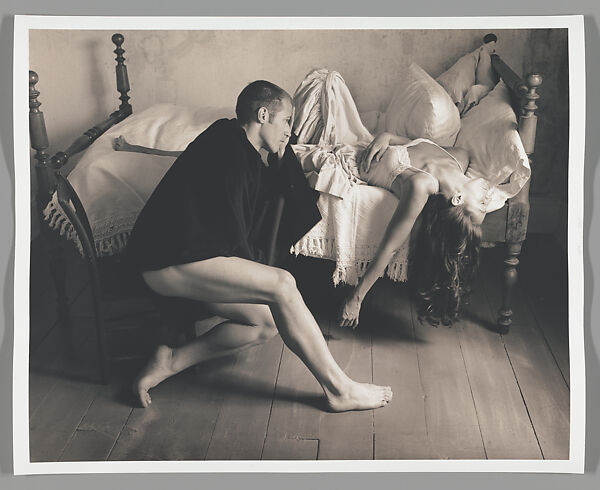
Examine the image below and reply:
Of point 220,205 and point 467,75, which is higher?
point 467,75

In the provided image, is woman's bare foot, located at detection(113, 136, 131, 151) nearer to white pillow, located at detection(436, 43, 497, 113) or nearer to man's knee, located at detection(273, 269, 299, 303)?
man's knee, located at detection(273, 269, 299, 303)

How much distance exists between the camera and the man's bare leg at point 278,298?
2137 millimetres

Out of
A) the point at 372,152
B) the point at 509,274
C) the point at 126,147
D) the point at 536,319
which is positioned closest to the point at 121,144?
the point at 126,147

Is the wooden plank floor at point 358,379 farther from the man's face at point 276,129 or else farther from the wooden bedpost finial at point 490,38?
the wooden bedpost finial at point 490,38

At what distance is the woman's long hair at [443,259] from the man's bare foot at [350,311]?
6.5 inches

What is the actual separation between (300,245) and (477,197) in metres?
0.50

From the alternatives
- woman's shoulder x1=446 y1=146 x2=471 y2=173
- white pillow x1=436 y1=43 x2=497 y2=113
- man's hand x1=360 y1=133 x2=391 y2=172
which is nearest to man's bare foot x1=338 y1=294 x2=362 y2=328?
man's hand x1=360 y1=133 x2=391 y2=172

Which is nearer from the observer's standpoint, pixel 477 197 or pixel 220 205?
pixel 220 205

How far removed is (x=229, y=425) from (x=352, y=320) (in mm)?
448

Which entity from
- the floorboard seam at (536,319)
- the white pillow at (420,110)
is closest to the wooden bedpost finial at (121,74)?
the white pillow at (420,110)

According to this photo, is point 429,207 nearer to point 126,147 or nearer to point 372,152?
point 372,152

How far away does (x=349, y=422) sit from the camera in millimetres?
2230

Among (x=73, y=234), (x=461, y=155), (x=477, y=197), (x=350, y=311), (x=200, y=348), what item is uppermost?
(x=461, y=155)

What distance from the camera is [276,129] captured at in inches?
82.6
